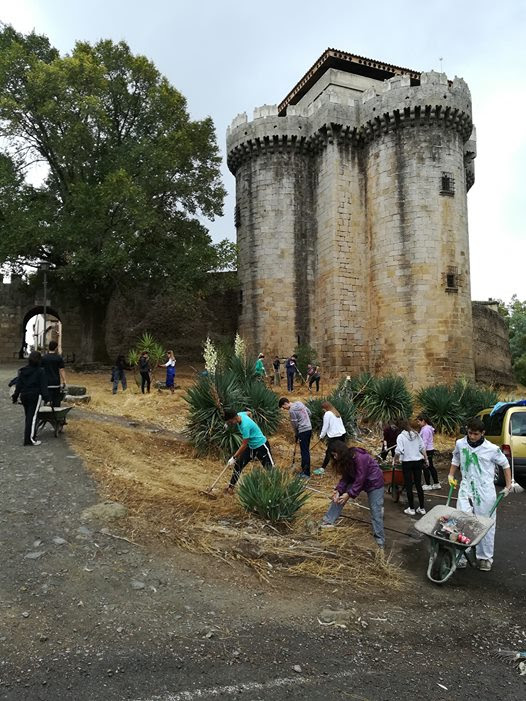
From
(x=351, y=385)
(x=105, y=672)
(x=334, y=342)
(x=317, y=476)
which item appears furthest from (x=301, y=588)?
(x=334, y=342)

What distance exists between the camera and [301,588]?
208 inches

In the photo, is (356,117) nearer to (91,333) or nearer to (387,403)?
(387,403)

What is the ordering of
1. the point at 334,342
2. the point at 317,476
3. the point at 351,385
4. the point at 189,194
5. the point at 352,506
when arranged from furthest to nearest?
the point at 189,194, the point at 334,342, the point at 351,385, the point at 317,476, the point at 352,506

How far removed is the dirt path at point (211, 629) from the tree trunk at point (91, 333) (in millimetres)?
17785

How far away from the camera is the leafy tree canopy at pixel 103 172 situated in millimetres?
19844

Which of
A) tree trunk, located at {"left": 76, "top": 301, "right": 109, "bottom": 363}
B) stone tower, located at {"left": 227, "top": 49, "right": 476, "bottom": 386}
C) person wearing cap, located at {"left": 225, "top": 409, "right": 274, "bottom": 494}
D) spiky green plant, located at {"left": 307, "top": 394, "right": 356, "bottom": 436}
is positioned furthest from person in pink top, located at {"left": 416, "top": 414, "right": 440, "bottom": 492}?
tree trunk, located at {"left": 76, "top": 301, "right": 109, "bottom": 363}

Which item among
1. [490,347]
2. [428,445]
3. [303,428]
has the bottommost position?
[428,445]

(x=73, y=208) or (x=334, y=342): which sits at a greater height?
(x=73, y=208)

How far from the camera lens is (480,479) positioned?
240 inches

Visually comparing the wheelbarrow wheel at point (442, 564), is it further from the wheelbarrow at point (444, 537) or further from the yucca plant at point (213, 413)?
the yucca plant at point (213, 413)

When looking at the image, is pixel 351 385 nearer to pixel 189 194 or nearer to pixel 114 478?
pixel 114 478

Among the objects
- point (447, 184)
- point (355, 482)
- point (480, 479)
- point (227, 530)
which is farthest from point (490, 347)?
point (227, 530)

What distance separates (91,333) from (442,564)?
20.7 m

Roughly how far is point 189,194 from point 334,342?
9.97 metres
